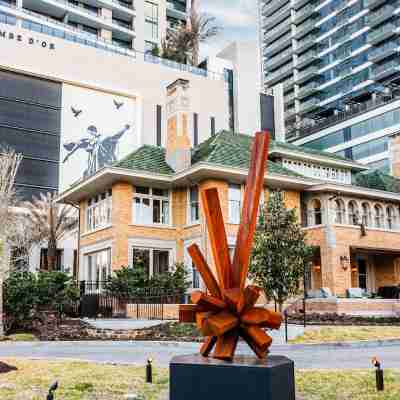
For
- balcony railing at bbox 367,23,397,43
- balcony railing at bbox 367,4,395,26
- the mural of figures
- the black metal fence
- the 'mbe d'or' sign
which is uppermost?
balcony railing at bbox 367,4,395,26

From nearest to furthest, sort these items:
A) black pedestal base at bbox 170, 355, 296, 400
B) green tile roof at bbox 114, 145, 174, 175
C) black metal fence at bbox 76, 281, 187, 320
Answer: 1. black pedestal base at bbox 170, 355, 296, 400
2. black metal fence at bbox 76, 281, 187, 320
3. green tile roof at bbox 114, 145, 174, 175

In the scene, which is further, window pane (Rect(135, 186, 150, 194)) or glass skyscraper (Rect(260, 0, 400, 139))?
glass skyscraper (Rect(260, 0, 400, 139))

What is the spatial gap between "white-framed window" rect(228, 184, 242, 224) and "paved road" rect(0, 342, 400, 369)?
1158cm

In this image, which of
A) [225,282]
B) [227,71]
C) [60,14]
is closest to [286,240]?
[225,282]

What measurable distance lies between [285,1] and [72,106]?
228ft

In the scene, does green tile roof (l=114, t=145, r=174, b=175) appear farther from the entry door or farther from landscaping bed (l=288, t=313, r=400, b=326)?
the entry door

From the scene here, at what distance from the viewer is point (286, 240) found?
1972 centimetres

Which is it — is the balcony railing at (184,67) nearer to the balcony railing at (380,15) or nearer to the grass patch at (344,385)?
the balcony railing at (380,15)

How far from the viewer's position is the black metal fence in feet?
75.2

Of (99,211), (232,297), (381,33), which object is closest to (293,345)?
(232,297)

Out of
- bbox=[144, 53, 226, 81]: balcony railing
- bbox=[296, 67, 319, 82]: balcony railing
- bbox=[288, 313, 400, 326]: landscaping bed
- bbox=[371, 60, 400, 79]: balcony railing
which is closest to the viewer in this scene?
bbox=[288, 313, 400, 326]: landscaping bed

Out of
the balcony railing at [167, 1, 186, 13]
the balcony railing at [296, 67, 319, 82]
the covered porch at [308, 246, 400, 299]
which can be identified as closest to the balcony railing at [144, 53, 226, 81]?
the balcony railing at [167, 1, 186, 13]

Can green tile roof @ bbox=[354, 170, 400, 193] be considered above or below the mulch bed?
above

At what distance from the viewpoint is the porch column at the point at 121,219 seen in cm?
2623
